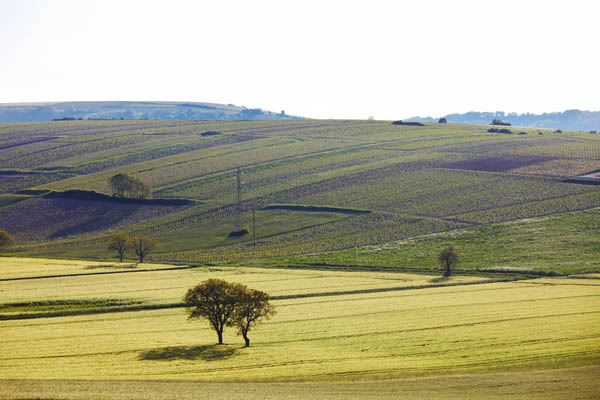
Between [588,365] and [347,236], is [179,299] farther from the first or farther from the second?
[347,236]

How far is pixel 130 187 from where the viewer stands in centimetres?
13925

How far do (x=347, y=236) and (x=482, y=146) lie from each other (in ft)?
288

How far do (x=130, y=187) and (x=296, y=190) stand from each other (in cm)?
3890

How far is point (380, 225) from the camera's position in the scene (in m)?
115

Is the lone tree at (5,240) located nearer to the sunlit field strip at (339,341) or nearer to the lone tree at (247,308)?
the sunlit field strip at (339,341)

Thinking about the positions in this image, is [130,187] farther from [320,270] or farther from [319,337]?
[319,337]

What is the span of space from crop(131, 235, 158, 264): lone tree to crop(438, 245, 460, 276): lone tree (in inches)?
1879

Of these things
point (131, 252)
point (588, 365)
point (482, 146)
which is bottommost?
point (131, 252)

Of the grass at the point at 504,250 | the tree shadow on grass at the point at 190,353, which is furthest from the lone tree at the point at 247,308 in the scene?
the grass at the point at 504,250

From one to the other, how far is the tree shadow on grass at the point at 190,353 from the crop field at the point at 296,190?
49029mm

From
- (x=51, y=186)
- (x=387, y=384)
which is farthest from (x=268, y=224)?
(x=387, y=384)

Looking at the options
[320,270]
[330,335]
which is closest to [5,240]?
[320,270]

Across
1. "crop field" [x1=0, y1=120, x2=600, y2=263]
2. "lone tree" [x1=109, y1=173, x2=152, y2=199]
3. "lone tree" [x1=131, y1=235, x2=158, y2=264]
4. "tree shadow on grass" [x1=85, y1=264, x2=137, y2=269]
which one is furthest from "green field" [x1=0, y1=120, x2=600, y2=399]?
"lone tree" [x1=109, y1=173, x2=152, y2=199]

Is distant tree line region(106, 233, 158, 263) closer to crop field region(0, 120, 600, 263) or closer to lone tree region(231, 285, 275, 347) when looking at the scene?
crop field region(0, 120, 600, 263)
